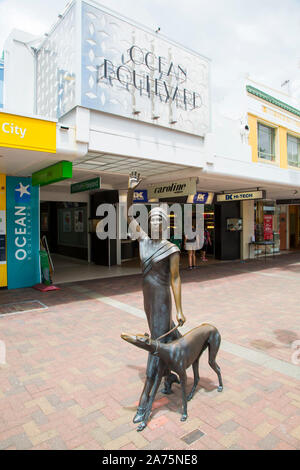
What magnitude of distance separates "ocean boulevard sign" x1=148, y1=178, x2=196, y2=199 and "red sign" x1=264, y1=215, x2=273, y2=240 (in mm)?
9035

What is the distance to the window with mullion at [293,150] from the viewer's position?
15.5 m

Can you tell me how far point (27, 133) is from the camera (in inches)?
247

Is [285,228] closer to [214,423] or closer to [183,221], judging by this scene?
[183,221]

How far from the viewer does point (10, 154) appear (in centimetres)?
673

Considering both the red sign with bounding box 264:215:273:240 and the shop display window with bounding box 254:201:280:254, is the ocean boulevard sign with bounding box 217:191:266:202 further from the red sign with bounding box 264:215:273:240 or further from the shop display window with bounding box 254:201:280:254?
the red sign with bounding box 264:215:273:240

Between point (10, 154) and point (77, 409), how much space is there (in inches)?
216

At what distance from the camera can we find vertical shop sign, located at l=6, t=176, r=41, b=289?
8812mm

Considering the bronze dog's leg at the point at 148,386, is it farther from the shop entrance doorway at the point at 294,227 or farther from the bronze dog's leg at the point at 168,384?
the shop entrance doorway at the point at 294,227

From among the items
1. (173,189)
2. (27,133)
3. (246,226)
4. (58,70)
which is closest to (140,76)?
(58,70)

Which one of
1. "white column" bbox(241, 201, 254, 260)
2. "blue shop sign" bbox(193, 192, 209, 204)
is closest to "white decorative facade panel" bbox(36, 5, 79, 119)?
"blue shop sign" bbox(193, 192, 209, 204)

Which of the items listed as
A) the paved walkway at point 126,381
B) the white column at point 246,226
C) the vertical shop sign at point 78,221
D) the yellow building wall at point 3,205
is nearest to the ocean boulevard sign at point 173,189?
the paved walkway at point 126,381

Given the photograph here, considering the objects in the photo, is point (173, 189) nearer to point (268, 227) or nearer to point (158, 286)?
A: point (158, 286)

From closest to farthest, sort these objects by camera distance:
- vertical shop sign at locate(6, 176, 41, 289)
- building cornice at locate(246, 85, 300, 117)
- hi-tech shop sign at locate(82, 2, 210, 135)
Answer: hi-tech shop sign at locate(82, 2, 210, 135)
vertical shop sign at locate(6, 176, 41, 289)
building cornice at locate(246, 85, 300, 117)

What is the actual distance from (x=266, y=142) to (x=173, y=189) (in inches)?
242
